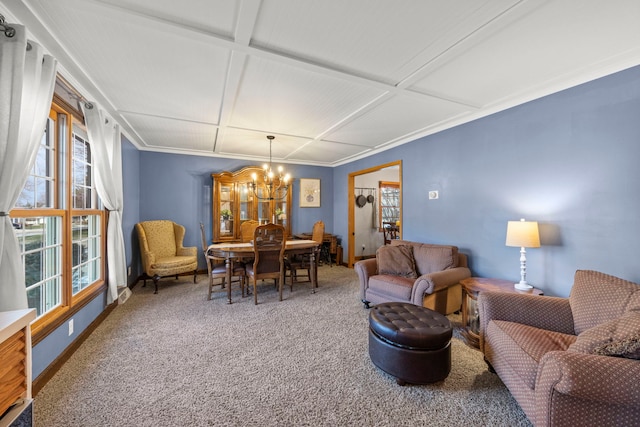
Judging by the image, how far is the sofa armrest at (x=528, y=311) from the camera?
6.28 feet

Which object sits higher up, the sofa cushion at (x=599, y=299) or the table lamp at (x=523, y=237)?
the table lamp at (x=523, y=237)

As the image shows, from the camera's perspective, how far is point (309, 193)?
255 inches

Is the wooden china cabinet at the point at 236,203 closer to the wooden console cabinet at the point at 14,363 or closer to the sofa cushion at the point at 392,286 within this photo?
the sofa cushion at the point at 392,286

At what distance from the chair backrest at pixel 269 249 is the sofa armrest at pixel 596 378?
9.79 feet

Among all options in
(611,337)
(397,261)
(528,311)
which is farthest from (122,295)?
(611,337)

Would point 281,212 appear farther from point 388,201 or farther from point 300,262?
point 388,201

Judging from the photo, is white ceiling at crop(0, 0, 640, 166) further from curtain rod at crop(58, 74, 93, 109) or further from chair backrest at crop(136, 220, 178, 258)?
chair backrest at crop(136, 220, 178, 258)

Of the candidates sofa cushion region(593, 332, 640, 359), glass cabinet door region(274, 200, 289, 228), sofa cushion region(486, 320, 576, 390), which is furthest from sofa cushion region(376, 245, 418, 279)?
glass cabinet door region(274, 200, 289, 228)

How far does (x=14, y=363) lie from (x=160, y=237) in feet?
12.5

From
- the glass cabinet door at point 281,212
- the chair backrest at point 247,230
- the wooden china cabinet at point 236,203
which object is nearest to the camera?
the chair backrest at point 247,230

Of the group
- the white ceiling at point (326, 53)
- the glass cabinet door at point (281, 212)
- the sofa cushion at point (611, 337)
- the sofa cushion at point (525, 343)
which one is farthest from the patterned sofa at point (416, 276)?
the glass cabinet door at point (281, 212)

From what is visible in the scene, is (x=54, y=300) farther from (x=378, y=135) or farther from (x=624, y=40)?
(x=624, y=40)

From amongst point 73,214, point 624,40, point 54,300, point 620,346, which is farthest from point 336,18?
point 54,300

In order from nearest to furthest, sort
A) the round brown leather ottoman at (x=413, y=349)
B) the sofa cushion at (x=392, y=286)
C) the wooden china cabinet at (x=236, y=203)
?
the round brown leather ottoman at (x=413, y=349)
the sofa cushion at (x=392, y=286)
the wooden china cabinet at (x=236, y=203)
